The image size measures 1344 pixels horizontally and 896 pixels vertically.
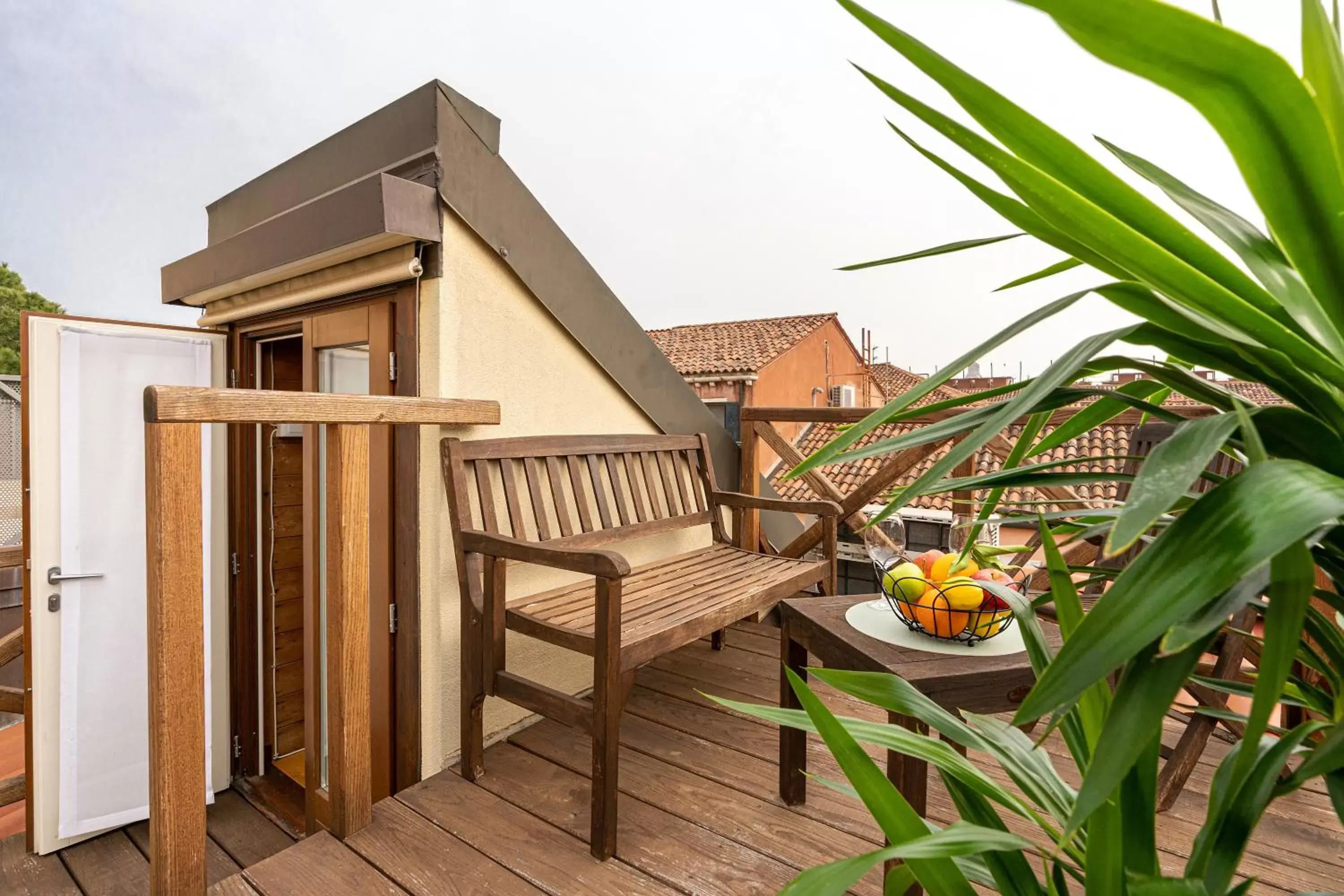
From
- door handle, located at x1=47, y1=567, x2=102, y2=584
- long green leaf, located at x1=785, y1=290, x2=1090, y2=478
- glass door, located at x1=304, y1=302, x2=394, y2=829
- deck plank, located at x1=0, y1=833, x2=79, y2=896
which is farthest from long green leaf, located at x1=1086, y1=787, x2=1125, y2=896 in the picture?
door handle, located at x1=47, y1=567, x2=102, y2=584

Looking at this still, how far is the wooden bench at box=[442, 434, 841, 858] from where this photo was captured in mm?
1601

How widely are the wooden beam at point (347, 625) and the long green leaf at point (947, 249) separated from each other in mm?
→ 1316

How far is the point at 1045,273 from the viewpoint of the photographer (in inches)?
28.8

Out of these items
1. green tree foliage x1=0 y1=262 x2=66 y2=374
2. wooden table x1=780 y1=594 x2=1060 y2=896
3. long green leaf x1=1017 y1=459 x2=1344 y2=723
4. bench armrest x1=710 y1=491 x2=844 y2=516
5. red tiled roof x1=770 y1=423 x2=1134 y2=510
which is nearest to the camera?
long green leaf x1=1017 y1=459 x2=1344 y2=723

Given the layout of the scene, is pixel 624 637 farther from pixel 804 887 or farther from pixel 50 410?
pixel 50 410

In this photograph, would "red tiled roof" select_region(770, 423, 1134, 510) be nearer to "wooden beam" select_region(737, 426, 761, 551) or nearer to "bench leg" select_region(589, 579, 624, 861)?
"wooden beam" select_region(737, 426, 761, 551)

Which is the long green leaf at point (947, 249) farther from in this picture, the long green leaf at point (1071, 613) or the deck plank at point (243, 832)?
the deck plank at point (243, 832)

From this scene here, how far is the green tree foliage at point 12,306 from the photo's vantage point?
55.1 feet

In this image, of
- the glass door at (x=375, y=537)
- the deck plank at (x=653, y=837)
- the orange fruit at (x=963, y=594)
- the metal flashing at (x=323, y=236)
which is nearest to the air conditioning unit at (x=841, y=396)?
the metal flashing at (x=323, y=236)

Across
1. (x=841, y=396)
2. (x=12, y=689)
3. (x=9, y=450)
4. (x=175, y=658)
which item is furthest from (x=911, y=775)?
(x=841, y=396)

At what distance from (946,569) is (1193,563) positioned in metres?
1.07

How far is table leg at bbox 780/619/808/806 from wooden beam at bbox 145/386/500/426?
107 centimetres

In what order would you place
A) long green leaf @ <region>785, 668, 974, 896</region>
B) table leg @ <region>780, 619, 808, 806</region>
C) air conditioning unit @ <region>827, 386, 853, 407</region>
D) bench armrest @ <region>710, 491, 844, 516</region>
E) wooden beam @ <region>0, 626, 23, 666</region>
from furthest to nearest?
air conditioning unit @ <region>827, 386, 853, 407</region>, bench armrest @ <region>710, 491, 844, 516</region>, wooden beam @ <region>0, 626, 23, 666</region>, table leg @ <region>780, 619, 808, 806</region>, long green leaf @ <region>785, 668, 974, 896</region>

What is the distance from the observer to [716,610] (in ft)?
6.40
